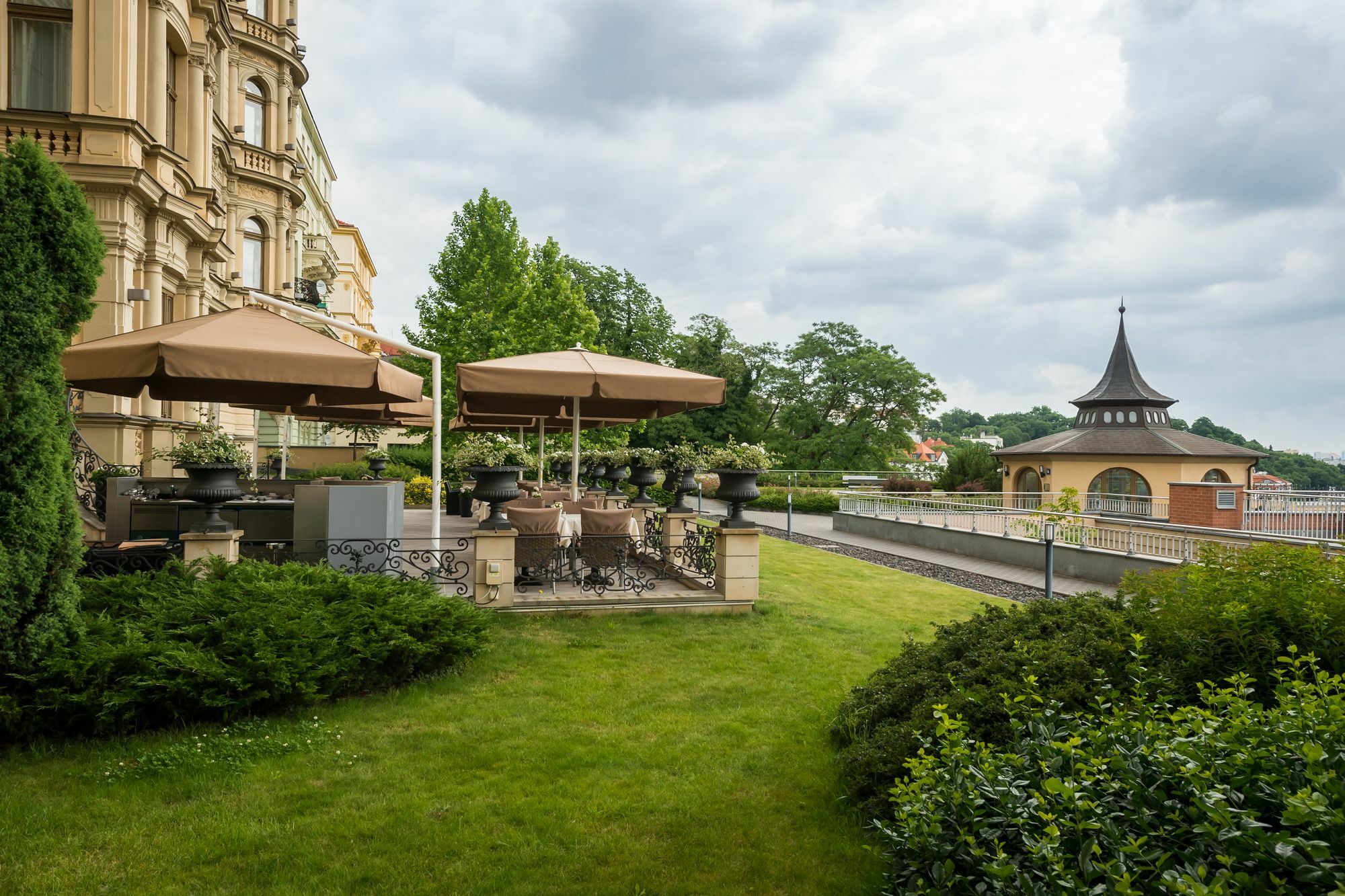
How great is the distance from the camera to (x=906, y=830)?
8.63ft

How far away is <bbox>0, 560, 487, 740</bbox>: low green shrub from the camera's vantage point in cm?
454

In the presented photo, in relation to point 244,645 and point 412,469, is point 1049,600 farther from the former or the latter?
point 412,469

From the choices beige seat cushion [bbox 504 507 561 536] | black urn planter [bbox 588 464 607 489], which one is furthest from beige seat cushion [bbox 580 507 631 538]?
black urn planter [bbox 588 464 607 489]

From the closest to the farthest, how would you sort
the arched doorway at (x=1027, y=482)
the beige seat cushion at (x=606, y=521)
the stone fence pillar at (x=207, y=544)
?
the stone fence pillar at (x=207, y=544)
the beige seat cushion at (x=606, y=521)
the arched doorway at (x=1027, y=482)

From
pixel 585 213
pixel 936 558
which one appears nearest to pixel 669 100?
pixel 936 558

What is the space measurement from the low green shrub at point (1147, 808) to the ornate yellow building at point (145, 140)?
1089 centimetres

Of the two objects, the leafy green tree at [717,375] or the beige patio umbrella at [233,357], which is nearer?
the beige patio umbrella at [233,357]

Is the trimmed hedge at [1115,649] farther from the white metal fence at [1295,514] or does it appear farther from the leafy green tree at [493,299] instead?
the leafy green tree at [493,299]

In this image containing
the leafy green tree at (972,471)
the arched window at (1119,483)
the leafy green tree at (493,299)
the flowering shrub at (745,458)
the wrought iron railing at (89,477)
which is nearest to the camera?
the flowering shrub at (745,458)

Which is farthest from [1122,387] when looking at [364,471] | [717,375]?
[364,471]

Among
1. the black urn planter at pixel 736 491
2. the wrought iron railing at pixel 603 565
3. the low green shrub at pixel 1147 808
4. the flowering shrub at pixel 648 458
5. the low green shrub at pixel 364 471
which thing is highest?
the flowering shrub at pixel 648 458

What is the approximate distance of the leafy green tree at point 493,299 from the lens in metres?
28.7

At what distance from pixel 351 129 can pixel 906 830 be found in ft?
133

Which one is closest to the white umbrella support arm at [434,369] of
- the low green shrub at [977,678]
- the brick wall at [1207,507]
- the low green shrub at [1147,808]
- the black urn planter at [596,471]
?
the low green shrub at [977,678]
